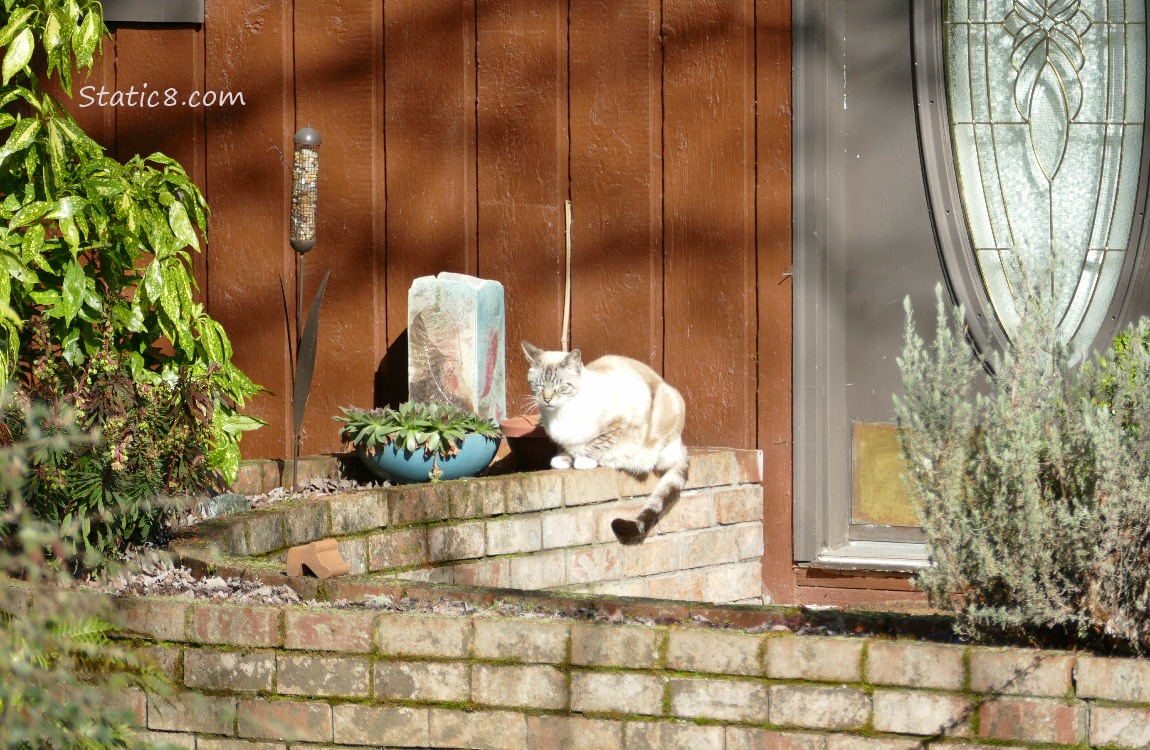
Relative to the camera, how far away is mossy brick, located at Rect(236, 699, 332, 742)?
2.79m

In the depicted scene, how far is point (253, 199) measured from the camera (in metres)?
5.51

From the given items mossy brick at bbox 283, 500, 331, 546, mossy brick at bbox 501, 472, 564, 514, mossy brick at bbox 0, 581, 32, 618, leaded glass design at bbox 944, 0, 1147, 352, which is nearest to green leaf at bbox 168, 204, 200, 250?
mossy brick at bbox 283, 500, 331, 546

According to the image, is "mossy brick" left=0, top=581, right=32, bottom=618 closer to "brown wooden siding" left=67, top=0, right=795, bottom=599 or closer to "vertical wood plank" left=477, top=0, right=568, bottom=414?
"brown wooden siding" left=67, top=0, right=795, bottom=599

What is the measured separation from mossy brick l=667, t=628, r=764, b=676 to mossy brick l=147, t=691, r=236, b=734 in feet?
3.14

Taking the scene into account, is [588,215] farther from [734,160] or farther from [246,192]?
[246,192]

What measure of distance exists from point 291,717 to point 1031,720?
150cm

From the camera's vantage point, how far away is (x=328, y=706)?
279cm

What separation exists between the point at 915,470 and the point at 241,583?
1.63 m

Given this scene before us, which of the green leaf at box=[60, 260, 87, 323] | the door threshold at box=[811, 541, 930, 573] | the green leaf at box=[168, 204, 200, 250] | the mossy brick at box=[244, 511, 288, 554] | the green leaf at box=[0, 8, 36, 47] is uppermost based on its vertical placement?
the green leaf at box=[0, 8, 36, 47]

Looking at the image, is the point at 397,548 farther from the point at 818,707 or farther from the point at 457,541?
the point at 818,707

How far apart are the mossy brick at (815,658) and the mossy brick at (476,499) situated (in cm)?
180

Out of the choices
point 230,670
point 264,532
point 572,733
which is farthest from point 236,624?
point 264,532

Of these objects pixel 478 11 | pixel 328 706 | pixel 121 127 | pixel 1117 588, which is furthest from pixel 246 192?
pixel 1117 588

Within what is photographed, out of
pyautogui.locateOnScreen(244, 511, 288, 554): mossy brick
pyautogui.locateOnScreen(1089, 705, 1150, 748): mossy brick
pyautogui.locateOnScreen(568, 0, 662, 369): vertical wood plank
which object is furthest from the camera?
pyautogui.locateOnScreen(568, 0, 662, 369): vertical wood plank
